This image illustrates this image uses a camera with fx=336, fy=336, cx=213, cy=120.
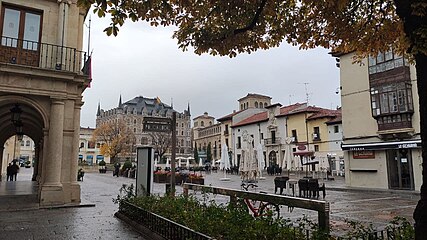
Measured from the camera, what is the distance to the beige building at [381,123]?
2053 centimetres

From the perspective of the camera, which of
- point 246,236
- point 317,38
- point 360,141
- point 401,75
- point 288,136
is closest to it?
point 246,236

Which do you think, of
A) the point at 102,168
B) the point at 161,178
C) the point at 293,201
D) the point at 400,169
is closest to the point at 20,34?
the point at 293,201

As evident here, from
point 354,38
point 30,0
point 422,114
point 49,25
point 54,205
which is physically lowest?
point 54,205

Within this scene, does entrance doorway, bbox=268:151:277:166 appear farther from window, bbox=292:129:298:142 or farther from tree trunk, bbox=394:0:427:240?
tree trunk, bbox=394:0:427:240

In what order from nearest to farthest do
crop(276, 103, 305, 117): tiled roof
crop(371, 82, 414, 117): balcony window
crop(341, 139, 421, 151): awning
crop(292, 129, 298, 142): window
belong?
crop(341, 139, 421, 151): awning
crop(371, 82, 414, 117): balcony window
crop(292, 129, 298, 142): window
crop(276, 103, 305, 117): tiled roof

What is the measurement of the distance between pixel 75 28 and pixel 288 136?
4103 cm

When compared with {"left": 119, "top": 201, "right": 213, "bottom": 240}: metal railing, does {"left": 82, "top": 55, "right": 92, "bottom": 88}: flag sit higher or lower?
higher

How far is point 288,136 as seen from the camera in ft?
165

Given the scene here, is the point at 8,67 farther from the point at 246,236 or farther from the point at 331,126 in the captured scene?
the point at 331,126

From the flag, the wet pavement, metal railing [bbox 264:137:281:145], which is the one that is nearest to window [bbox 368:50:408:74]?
the wet pavement

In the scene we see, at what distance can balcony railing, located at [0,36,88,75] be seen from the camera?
11820 millimetres

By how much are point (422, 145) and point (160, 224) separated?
478 centimetres

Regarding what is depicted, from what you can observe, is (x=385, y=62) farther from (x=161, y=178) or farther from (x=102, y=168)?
(x=102, y=168)

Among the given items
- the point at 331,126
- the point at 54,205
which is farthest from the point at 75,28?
the point at 331,126
